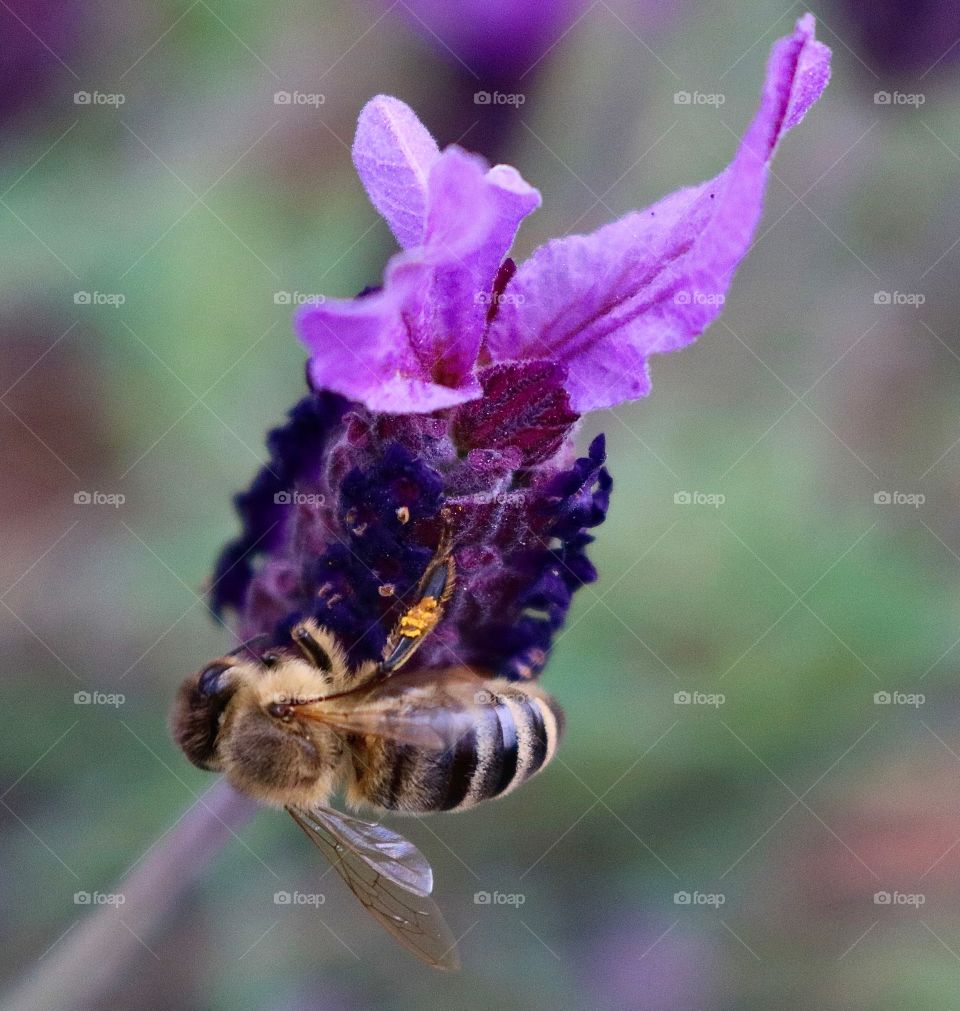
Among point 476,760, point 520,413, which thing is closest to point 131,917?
point 476,760

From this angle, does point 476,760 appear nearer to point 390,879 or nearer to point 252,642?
point 390,879

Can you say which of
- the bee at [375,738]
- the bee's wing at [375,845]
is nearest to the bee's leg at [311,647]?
the bee at [375,738]

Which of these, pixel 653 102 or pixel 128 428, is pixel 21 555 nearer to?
pixel 128 428

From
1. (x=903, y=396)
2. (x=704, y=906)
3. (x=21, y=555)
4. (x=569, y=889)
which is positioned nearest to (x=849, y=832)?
A: (x=704, y=906)

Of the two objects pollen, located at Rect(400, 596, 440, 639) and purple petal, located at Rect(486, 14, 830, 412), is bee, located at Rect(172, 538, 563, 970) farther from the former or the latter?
purple petal, located at Rect(486, 14, 830, 412)

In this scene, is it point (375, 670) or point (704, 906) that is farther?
point (704, 906)

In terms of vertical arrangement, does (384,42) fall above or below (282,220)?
above

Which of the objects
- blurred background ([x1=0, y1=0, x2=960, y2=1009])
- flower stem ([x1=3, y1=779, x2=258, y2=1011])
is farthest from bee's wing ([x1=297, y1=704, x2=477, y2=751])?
blurred background ([x1=0, y1=0, x2=960, y2=1009])

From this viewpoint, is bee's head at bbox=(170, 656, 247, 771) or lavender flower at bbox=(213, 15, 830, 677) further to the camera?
bee's head at bbox=(170, 656, 247, 771)
